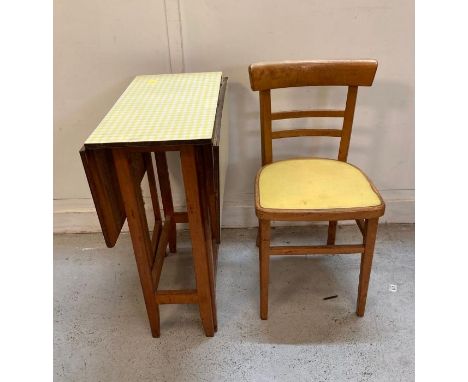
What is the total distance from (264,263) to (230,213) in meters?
0.65

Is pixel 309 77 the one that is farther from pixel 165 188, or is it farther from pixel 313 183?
pixel 165 188

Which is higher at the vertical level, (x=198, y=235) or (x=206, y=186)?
(x=206, y=186)

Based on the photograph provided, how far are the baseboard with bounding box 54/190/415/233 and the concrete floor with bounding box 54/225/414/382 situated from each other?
0.31 ft

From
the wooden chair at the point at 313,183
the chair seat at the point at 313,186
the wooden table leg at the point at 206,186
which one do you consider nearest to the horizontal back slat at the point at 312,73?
the wooden chair at the point at 313,183

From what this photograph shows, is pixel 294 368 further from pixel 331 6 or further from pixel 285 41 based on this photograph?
pixel 331 6

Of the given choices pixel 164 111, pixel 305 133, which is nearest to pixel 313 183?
pixel 305 133

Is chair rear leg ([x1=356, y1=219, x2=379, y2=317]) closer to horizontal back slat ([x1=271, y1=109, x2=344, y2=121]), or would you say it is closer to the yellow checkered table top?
horizontal back slat ([x1=271, y1=109, x2=344, y2=121])

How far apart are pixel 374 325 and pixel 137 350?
953 mm

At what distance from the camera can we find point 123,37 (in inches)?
68.9

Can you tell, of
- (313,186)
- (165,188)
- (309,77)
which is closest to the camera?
(313,186)

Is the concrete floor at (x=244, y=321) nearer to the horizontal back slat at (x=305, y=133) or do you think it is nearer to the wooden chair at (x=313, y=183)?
the wooden chair at (x=313, y=183)

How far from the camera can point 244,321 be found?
1665mm

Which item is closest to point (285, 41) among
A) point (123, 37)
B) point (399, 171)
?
point (123, 37)

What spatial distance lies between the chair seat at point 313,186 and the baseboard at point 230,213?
51cm
